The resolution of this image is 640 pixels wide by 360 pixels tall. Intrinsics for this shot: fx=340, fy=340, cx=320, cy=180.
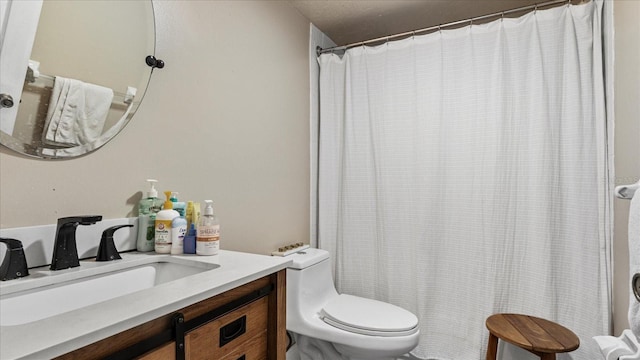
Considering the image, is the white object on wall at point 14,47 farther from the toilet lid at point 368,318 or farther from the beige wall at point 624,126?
the beige wall at point 624,126

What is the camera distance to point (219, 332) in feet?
2.71

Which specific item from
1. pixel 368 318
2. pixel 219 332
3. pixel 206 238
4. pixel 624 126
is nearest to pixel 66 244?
pixel 206 238

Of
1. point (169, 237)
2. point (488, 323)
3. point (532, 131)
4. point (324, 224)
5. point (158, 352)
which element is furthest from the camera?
point (324, 224)

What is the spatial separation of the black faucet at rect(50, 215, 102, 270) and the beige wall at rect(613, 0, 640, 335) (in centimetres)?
189

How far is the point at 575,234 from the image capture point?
172 centimetres

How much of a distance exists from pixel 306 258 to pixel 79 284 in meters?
1.08

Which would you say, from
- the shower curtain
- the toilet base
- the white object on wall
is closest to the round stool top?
the shower curtain

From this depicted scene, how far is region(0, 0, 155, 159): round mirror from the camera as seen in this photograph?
3.08 ft

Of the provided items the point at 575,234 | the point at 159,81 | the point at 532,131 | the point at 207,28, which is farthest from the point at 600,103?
the point at 159,81

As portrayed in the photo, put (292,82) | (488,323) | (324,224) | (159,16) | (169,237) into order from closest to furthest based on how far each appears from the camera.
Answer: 1. (169,237)
2. (159,16)
3. (488,323)
4. (292,82)
5. (324,224)

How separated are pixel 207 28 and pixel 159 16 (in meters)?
0.25

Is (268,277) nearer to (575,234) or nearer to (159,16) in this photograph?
(159,16)

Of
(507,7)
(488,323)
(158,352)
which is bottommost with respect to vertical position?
(488,323)

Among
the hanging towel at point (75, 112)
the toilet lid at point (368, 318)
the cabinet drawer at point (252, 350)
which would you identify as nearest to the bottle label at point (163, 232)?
the hanging towel at point (75, 112)
